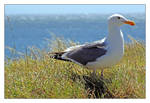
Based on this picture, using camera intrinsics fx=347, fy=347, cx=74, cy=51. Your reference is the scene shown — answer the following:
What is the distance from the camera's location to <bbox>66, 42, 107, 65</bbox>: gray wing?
4.07 m

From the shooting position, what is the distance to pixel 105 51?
4.02 m

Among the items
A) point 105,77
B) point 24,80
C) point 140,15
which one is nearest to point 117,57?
point 105,77

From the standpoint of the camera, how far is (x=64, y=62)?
4480mm

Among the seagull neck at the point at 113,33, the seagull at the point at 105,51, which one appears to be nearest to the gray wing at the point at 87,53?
the seagull at the point at 105,51

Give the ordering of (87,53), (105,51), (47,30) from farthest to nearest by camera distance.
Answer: (47,30), (87,53), (105,51)

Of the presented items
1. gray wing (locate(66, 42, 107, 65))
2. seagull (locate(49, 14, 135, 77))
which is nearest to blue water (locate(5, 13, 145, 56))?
seagull (locate(49, 14, 135, 77))

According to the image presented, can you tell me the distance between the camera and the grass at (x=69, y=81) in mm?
3811

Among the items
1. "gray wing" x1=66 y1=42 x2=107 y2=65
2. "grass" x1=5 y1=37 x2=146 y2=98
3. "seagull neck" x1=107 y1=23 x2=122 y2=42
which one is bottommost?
"grass" x1=5 y1=37 x2=146 y2=98

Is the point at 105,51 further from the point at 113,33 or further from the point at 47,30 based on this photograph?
the point at 47,30

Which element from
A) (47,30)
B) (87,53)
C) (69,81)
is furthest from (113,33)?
(47,30)

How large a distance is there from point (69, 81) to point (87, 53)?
427 mm

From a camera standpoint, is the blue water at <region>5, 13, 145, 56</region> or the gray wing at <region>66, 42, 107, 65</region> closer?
the gray wing at <region>66, 42, 107, 65</region>

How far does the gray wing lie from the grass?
0.14 metres

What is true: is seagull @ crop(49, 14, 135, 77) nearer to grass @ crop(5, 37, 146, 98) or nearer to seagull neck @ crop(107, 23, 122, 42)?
seagull neck @ crop(107, 23, 122, 42)
